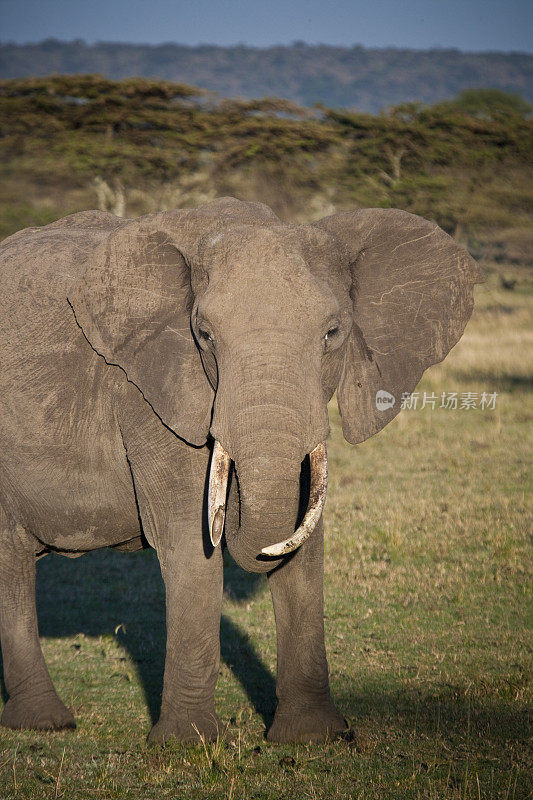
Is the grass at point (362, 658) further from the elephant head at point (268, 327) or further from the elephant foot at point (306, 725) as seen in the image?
the elephant head at point (268, 327)

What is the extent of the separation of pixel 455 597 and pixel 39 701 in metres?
3.65

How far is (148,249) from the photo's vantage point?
5.16 m

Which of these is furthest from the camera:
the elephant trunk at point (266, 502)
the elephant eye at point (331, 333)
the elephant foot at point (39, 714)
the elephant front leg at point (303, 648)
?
the elephant foot at point (39, 714)

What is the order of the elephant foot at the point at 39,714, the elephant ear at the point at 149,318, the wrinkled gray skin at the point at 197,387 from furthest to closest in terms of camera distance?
the elephant foot at the point at 39,714 < the elephant ear at the point at 149,318 < the wrinkled gray skin at the point at 197,387

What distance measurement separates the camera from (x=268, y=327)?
14.4ft

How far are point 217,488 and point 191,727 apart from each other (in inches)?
58.7

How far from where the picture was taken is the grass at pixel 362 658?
16.6 ft

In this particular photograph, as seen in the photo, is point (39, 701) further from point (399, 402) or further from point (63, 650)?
point (399, 402)
